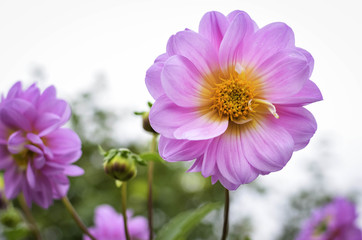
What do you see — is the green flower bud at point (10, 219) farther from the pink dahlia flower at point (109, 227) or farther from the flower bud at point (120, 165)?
the flower bud at point (120, 165)

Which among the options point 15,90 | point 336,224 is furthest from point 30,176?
point 336,224

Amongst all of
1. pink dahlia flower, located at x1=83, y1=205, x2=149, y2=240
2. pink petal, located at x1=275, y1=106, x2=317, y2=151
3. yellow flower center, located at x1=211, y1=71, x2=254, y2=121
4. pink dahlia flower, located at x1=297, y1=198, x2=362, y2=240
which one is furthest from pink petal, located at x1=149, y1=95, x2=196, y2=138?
pink dahlia flower, located at x1=297, y1=198, x2=362, y2=240

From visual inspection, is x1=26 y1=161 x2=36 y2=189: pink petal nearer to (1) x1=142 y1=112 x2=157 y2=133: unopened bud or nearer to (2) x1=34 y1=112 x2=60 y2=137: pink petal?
(2) x1=34 y1=112 x2=60 y2=137: pink petal

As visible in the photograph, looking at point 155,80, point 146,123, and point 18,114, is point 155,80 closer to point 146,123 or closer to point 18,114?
point 146,123

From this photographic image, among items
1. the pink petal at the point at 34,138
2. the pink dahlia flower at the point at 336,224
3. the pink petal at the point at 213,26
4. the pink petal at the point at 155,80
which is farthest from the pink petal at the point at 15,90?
the pink dahlia flower at the point at 336,224

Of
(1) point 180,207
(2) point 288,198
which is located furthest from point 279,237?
(1) point 180,207

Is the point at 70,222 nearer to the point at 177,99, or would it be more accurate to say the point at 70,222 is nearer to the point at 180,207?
the point at 180,207
